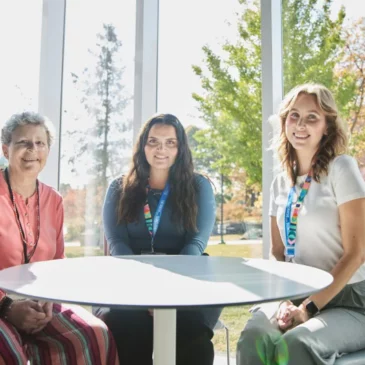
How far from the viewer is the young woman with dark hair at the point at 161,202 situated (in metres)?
2.23

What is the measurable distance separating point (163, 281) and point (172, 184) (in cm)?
106

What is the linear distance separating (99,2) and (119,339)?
8.52 ft

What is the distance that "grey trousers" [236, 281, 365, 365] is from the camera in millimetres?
1474

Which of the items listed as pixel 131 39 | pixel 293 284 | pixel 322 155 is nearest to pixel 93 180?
pixel 131 39

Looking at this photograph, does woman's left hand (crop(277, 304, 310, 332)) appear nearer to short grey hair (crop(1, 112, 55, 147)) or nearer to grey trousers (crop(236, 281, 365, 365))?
grey trousers (crop(236, 281, 365, 365))

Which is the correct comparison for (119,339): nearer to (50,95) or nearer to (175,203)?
(175,203)

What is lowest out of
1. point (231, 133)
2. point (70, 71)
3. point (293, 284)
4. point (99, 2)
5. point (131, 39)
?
point (293, 284)

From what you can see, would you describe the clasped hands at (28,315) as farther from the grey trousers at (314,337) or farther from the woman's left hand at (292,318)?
the woman's left hand at (292,318)

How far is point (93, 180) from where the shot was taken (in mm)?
3449

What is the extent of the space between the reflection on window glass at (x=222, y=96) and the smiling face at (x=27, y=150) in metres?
1.32

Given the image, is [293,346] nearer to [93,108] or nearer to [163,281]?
[163,281]

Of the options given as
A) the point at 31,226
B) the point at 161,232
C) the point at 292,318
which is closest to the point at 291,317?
the point at 292,318

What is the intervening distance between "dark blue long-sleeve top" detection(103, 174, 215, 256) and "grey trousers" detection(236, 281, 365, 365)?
0.57 meters

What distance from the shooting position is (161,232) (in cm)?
224
